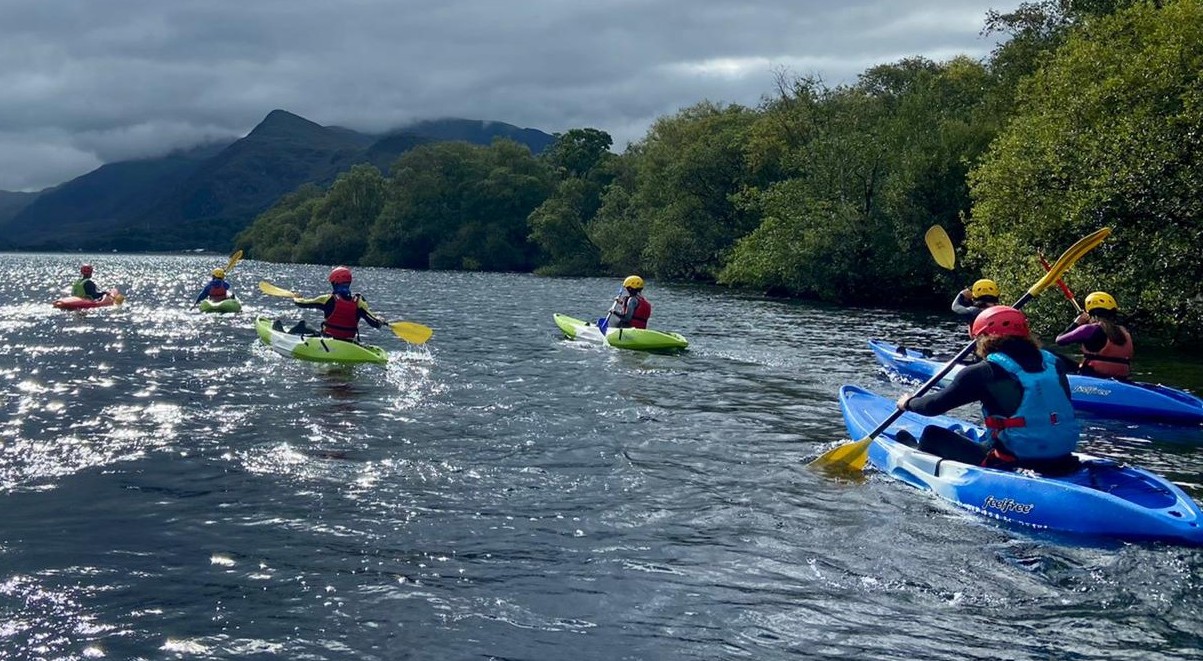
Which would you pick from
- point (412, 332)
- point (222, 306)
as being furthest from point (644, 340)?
point (222, 306)

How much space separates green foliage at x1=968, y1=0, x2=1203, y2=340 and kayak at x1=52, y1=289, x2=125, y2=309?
25.9 metres

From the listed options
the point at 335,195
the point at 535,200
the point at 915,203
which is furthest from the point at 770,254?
the point at 335,195

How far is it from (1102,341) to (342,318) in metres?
12.8

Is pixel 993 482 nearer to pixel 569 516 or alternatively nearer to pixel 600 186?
pixel 569 516

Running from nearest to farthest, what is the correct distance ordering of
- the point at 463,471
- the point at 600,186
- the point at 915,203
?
the point at 463,471 < the point at 915,203 < the point at 600,186

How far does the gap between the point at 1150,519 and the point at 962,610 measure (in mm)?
2112

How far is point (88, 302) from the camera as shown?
93.6 ft

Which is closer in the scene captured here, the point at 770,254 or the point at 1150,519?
the point at 1150,519

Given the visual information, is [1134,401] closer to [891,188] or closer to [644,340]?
[644,340]

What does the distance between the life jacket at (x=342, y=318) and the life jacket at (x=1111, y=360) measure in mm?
12393

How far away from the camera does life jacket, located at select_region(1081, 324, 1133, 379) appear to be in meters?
14.1

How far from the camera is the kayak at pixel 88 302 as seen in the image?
28.1 metres

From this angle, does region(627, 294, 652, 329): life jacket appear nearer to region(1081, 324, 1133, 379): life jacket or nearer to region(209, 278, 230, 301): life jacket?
region(1081, 324, 1133, 379): life jacket

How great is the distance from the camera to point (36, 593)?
664cm
